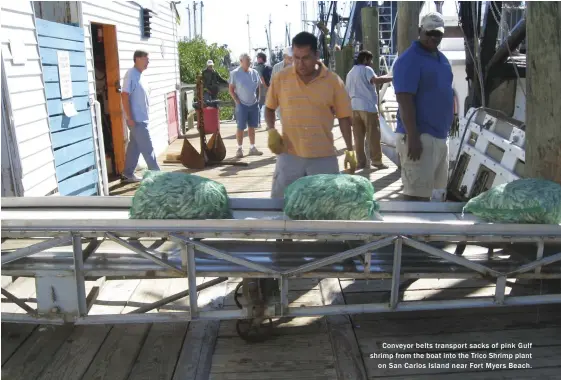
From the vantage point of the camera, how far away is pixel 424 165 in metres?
4.28

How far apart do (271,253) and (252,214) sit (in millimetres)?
358

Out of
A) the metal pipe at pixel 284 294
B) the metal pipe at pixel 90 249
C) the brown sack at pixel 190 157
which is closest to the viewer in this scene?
the metal pipe at pixel 284 294

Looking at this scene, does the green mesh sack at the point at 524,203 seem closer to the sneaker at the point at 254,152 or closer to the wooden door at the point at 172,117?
the sneaker at the point at 254,152

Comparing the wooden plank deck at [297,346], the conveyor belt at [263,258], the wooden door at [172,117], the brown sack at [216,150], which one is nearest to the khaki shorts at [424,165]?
the wooden plank deck at [297,346]

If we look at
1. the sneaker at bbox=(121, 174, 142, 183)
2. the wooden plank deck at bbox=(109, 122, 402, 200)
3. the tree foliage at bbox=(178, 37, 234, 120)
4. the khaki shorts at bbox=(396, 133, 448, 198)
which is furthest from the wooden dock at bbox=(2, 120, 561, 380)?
the tree foliage at bbox=(178, 37, 234, 120)

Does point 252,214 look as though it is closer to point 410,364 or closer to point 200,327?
point 200,327

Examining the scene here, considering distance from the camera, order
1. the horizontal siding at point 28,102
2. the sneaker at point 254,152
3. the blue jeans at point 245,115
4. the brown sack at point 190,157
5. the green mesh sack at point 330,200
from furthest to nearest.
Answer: the sneaker at point 254,152 → the blue jeans at point 245,115 → the brown sack at point 190,157 → the horizontal siding at point 28,102 → the green mesh sack at point 330,200

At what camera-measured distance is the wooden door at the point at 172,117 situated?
38.7 ft

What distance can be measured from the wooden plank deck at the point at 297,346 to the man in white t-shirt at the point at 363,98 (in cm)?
456

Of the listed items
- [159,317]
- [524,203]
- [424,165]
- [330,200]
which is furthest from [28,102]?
[524,203]

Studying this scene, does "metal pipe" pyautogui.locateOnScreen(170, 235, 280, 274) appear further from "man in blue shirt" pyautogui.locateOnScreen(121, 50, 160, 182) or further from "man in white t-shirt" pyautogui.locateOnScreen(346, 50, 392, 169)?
"man in white t-shirt" pyautogui.locateOnScreen(346, 50, 392, 169)

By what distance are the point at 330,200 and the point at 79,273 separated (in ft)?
4.55

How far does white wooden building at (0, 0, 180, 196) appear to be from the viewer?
16.4 feet

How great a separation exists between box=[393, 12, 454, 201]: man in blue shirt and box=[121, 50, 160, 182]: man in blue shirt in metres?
3.91
